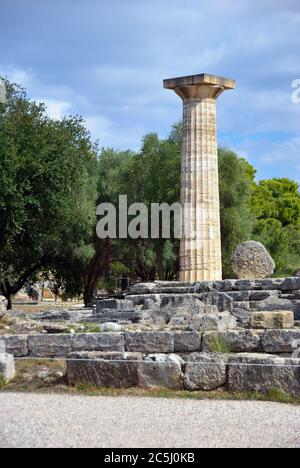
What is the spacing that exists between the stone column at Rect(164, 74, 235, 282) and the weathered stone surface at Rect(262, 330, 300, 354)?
14020 mm

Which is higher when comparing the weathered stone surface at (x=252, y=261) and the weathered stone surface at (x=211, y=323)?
the weathered stone surface at (x=252, y=261)

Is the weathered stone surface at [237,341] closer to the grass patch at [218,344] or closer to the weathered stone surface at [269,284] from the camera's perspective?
the grass patch at [218,344]

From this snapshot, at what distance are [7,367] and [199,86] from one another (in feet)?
51.9

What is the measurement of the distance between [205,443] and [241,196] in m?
32.7

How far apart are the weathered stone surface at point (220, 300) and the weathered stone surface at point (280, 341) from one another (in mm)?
7653

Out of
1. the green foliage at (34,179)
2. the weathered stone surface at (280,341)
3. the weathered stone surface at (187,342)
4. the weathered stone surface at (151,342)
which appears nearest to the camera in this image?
the weathered stone surface at (280,341)

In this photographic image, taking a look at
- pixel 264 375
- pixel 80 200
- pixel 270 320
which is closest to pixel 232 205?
pixel 80 200

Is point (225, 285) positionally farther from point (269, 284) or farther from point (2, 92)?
point (2, 92)

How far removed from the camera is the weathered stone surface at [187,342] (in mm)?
11836

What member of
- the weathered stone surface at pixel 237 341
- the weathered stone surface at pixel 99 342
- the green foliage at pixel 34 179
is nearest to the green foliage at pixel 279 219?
the green foliage at pixel 34 179

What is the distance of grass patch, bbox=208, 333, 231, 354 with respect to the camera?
11.4 metres

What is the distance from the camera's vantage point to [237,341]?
11.6 meters

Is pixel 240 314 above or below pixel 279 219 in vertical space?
below

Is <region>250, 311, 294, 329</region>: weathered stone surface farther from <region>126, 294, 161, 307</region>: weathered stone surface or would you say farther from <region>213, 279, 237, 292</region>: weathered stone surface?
<region>126, 294, 161, 307</region>: weathered stone surface
